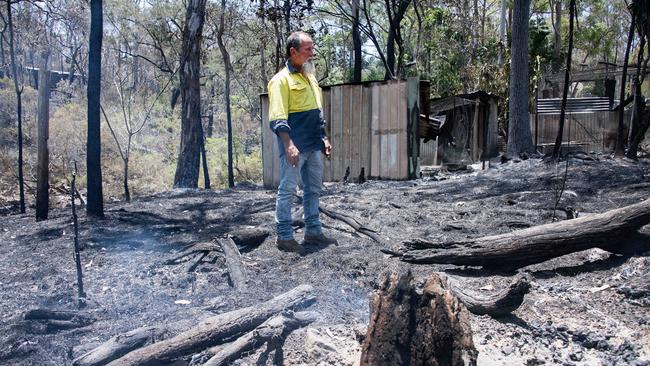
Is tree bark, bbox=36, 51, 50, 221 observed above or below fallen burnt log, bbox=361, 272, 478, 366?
above

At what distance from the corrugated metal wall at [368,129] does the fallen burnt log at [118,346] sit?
8492mm

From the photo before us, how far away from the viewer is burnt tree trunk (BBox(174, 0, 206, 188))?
43.1 ft

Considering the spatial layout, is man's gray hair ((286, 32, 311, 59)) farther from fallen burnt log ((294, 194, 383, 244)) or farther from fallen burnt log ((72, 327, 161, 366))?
fallen burnt log ((72, 327, 161, 366))

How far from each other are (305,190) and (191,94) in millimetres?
9139

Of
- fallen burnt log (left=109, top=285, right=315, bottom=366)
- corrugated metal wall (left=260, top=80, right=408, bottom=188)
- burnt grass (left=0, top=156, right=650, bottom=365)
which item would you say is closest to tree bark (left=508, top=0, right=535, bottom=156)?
corrugated metal wall (left=260, top=80, right=408, bottom=188)

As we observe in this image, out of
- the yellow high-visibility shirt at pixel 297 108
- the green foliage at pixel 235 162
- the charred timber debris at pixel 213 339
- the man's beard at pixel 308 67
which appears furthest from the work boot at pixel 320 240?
the green foliage at pixel 235 162

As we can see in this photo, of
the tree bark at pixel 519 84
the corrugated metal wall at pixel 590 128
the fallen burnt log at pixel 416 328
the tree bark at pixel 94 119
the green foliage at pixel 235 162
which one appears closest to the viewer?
the fallen burnt log at pixel 416 328

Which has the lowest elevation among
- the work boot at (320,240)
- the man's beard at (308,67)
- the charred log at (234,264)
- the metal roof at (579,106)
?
the charred log at (234,264)

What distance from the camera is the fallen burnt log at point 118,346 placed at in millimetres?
2654

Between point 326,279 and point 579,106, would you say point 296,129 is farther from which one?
point 579,106

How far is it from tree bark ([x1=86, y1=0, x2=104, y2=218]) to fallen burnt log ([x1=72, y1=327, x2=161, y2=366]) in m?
4.21

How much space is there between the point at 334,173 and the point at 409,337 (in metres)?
9.98

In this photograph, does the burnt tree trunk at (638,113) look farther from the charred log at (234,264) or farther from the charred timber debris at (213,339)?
the charred timber debris at (213,339)

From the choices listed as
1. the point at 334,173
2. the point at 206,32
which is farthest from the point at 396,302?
the point at 206,32
